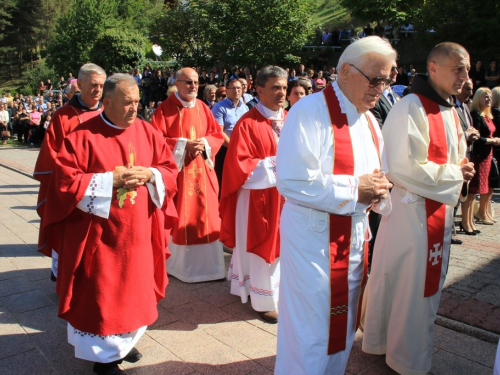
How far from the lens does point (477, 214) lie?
7.87m

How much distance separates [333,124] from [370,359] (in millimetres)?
1976

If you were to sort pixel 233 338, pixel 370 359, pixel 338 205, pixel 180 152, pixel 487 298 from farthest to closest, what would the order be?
1. pixel 180 152
2. pixel 487 298
3. pixel 233 338
4. pixel 370 359
5. pixel 338 205

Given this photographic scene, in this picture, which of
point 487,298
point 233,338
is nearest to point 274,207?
point 233,338

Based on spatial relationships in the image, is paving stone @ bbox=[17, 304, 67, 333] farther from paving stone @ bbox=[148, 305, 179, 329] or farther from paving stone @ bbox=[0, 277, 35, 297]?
paving stone @ bbox=[148, 305, 179, 329]

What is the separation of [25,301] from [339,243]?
135 inches

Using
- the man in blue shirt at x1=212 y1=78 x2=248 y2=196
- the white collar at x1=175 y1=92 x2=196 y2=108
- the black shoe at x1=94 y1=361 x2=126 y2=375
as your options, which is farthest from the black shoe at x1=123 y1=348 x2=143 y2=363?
the man in blue shirt at x1=212 y1=78 x2=248 y2=196

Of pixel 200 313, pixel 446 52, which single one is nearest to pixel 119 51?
pixel 200 313

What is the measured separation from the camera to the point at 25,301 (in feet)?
15.4

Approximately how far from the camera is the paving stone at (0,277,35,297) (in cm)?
493

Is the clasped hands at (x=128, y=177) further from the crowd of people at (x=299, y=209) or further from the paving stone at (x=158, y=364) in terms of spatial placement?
the paving stone at (x=158, y=364)

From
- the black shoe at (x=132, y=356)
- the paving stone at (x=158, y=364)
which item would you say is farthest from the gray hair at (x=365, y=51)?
the black shoe at (x=132, y=356)

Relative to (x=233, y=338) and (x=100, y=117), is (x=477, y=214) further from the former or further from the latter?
(x=100, y=117)

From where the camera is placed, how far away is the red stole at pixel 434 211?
3240 mm

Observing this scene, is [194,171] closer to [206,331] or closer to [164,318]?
[164,318]
